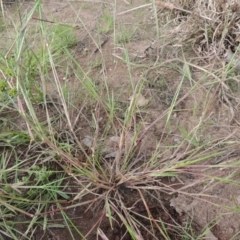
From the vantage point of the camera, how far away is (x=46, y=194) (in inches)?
47.4

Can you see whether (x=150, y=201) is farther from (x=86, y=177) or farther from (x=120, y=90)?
(x=120, y=90)

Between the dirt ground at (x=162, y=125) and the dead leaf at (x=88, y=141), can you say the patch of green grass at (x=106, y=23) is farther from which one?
the dead leaf at (x=88, y=141)

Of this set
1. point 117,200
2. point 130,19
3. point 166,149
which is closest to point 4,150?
point 117,200

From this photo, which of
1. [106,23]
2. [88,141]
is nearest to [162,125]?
[88,141]

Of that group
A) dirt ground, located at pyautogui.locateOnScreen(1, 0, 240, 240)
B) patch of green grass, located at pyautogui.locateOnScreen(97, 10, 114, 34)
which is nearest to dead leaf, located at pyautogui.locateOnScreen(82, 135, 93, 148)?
dirt ground, located at pyautogui.locateOnScreen(1, 0, 240, 240)

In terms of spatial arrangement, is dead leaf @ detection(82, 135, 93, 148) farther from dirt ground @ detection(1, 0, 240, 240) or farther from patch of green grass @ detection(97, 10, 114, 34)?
patch of green grass @ detection(97, 10, 114, 34)

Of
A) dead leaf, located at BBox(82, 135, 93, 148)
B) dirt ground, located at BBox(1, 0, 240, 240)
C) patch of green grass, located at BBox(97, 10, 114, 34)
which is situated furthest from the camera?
patch of green grass, located at BBox(97, 10, 114, 34)

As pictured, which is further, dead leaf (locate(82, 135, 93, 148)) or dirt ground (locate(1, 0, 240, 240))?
dead leaf (locate(82, 135, 93, 148))

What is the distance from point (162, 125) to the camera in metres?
1.43

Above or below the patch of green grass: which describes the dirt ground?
below

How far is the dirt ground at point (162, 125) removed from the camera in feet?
3.77

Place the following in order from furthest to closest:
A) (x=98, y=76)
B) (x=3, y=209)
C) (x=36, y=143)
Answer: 1. (x=98, y=76)
2. (x=36, y=143)
3. (x=3, y=209)

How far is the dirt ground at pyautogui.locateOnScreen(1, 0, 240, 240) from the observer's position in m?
1.15

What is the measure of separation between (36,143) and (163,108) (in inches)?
19.9
